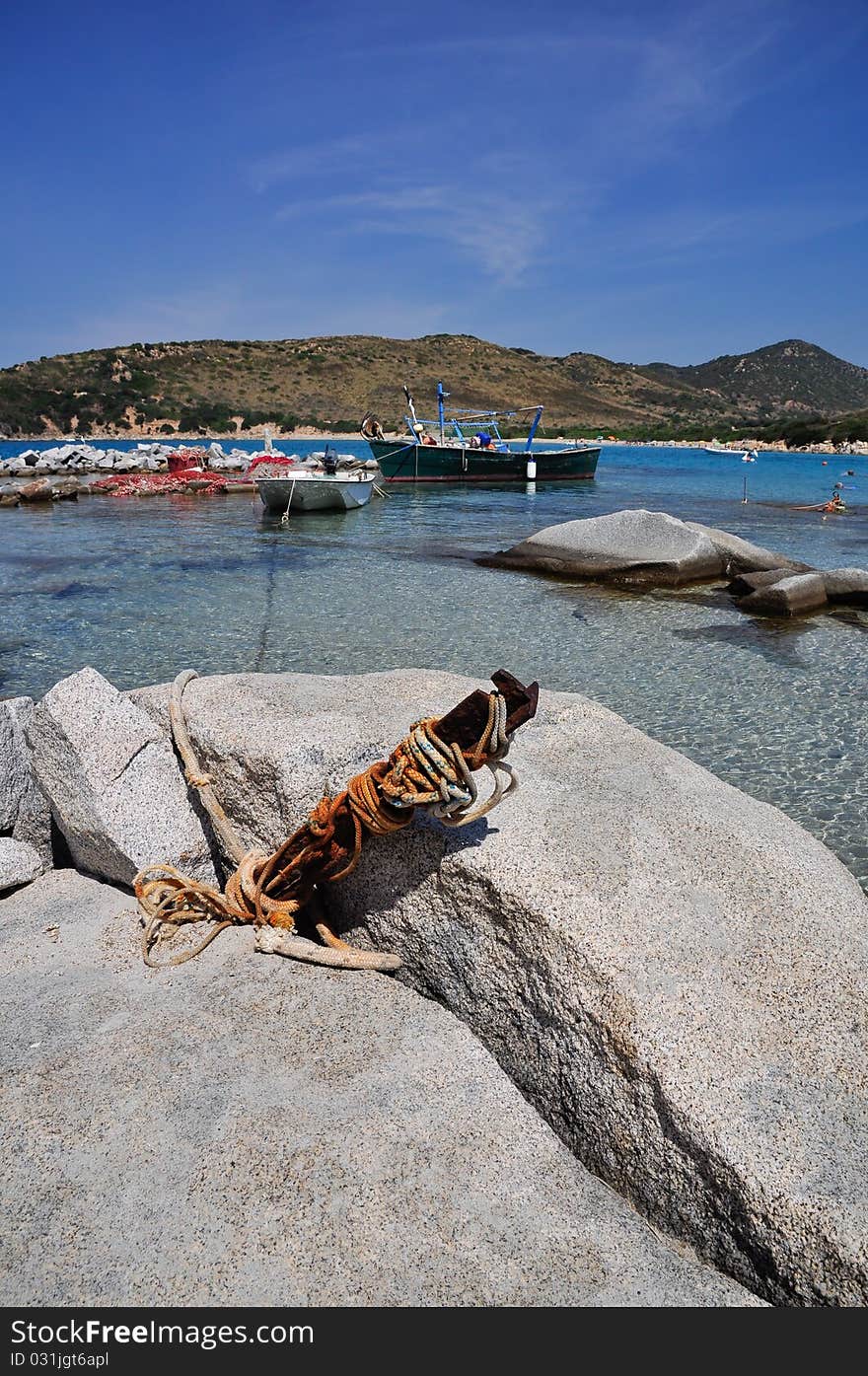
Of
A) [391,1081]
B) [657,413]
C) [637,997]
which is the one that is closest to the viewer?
[637,997]

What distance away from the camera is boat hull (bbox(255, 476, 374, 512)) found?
23438 mm

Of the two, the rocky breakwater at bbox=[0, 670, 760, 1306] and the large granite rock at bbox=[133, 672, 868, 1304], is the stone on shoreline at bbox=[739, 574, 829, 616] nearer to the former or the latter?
the large granite rock at bbox=[133, 672, 868, 1304]

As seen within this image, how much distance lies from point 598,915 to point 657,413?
123950 mm

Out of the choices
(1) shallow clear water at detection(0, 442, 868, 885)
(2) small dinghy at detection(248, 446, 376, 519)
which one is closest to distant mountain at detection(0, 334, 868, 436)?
(2) small dinghy at detection(248, 446, 376, 519)

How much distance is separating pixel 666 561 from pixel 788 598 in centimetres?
269

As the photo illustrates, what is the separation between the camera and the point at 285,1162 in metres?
2.32

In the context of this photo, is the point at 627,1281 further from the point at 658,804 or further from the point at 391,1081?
the point at 658,804

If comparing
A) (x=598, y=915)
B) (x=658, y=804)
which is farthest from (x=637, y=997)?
(x=658, y=804)

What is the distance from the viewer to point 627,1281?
2.07 metres

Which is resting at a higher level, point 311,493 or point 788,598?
point 311,493

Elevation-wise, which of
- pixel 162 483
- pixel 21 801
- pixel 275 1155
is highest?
pixel 21 801

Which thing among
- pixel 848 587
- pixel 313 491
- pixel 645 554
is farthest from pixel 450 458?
pixel 848 587

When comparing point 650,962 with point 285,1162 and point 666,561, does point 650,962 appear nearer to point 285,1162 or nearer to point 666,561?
point 285,1162

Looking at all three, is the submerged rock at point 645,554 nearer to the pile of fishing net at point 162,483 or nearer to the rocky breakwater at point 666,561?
the rocky breakwater at point 666,561
